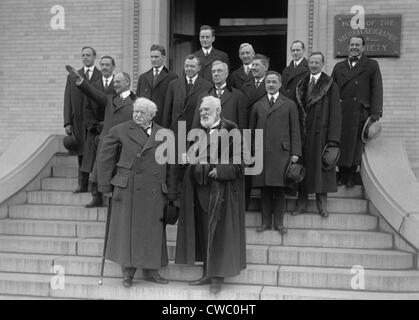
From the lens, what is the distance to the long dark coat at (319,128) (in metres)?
7.17

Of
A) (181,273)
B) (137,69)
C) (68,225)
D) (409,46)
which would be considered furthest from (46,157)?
(409,46)

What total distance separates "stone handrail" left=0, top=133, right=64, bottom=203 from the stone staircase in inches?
14.7

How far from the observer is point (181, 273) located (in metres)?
6.63

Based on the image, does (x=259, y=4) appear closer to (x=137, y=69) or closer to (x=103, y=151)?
(x=137, y=69)

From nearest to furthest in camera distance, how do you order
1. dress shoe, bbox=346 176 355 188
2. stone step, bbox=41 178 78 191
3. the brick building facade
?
1. dress shoe, bbox=346 176 355 188
2. stone step, bbox=41 178 78 191
3. the brick building facade

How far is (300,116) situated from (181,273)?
7.84 feet

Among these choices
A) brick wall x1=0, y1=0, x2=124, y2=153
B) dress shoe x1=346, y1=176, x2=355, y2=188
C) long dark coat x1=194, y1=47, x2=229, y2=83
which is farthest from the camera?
brick wall x1=0, y1=0, x2=124, y2=153

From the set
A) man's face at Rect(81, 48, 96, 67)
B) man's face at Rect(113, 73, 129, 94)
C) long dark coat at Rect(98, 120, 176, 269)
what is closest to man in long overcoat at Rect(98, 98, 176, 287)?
long dark coat at Rect(98, 120, 176, 269)

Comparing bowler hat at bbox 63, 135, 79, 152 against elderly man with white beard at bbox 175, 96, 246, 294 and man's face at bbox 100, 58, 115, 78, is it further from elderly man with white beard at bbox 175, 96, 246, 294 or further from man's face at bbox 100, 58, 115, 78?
elderly man with white beard at bbox 175, 96, 246, 294

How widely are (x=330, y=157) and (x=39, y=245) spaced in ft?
11.8

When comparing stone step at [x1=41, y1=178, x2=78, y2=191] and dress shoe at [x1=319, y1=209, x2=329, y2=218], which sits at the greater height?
stone step at [x1=41, y1=178, x2=78, y2=191]

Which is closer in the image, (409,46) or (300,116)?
(300,116)

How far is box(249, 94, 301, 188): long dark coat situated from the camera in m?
6.87

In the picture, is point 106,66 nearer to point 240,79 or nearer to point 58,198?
point 240,79
